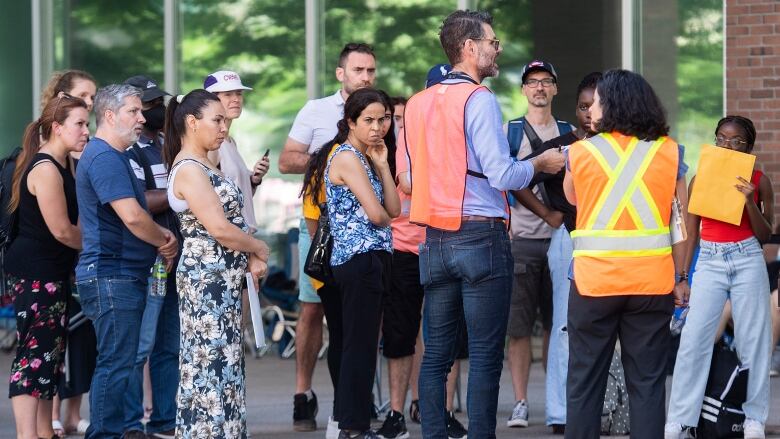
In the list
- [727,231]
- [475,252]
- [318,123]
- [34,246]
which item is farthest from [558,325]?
[34,246]

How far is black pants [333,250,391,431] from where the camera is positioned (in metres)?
7.08

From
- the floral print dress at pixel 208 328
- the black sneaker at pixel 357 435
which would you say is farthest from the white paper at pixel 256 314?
the black sneaker at pixel 357 435

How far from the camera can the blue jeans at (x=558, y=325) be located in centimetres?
774

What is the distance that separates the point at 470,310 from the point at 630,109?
4.07 feet

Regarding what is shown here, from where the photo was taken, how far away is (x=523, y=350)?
8242 millimetres

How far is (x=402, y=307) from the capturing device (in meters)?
7.86

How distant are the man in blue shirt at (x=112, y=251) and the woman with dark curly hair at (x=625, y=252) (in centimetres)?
229

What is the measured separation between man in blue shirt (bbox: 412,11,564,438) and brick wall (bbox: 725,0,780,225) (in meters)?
4.79

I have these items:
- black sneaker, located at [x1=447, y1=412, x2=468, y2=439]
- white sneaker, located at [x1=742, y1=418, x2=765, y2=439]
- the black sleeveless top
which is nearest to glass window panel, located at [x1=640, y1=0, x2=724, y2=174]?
white sneaker, located at [x1=742, y1=418, x2=765, y2=439]

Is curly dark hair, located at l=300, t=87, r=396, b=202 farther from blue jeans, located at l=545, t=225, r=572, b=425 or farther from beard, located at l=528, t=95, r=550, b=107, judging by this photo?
blue jeans, located at l=545, t=225, r=572, b=425

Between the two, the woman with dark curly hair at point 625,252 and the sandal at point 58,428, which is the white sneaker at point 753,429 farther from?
the sandal at point 58,428

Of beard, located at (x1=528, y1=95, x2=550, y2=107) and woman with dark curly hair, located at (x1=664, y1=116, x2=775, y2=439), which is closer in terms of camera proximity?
woman with dark curly hair, located at (x1=664, y1=116, x2=775, y2=439)

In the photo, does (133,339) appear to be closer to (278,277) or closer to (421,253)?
(421,253)

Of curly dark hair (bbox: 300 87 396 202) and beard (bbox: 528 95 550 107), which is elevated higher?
beard (bbox: 528 95 550 107)
